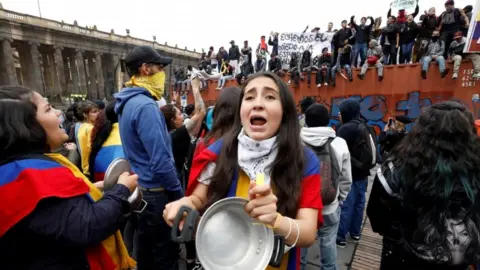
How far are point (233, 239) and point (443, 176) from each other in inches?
49.5

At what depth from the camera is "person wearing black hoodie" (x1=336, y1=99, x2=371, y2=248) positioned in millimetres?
3523

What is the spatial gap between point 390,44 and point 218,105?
380 inches

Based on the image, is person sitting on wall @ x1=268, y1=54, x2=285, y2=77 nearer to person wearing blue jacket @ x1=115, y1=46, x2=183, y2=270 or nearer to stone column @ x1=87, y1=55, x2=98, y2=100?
person wearing blue jacket @ x1=115, y1=46, x2=183, y2=270

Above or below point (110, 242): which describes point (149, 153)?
above

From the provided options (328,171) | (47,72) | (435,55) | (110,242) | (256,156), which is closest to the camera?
(256,156)

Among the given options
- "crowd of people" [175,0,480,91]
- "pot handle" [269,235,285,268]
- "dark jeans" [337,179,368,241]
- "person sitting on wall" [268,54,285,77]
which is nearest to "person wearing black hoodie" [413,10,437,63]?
"crowd of people" [175,0,480,91]

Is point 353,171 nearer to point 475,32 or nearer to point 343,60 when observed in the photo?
point 475,32

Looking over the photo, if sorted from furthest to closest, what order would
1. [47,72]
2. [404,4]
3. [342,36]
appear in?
[47,72] < [342,36] < [404,4]

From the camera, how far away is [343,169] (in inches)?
116

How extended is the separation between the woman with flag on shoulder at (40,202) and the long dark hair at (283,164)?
0.56 meters

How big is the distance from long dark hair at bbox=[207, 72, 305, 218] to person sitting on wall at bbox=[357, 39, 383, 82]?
9352 mm

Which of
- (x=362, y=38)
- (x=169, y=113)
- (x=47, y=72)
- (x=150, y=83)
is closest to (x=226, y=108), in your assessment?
(x=150, y=83)

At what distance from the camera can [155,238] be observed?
2275 millimetres

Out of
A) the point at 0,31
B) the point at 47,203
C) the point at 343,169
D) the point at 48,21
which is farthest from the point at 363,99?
the point at 48,21
